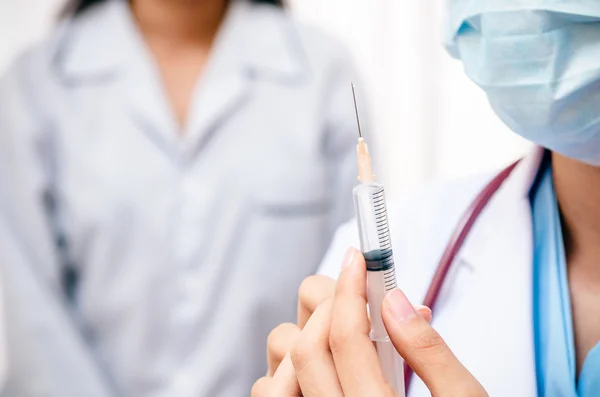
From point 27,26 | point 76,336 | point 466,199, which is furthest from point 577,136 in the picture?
point 27,26

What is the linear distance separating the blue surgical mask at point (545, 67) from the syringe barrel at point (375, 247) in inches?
6.1

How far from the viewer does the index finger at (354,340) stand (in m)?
0.46

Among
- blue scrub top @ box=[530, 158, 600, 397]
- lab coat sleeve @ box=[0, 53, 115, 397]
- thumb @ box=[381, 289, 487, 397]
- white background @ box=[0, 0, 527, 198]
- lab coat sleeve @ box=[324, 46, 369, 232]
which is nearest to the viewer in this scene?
thumb @ box=[381, 289, 487, 397]

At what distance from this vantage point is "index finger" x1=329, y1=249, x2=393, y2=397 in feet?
1.52

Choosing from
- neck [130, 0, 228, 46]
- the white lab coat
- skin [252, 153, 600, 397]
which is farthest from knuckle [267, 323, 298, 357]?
neck [130, 0, 228, 46]

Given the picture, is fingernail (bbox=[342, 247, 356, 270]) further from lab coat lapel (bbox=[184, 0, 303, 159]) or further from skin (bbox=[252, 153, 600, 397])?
lab coat lapel (bbox=[184, 0, 303, 159])

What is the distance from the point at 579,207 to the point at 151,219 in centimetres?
70

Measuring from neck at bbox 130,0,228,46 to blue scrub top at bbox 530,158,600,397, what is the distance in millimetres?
781

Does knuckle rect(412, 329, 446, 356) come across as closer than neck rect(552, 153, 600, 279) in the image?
Yes

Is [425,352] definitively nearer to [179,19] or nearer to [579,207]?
[579,207]

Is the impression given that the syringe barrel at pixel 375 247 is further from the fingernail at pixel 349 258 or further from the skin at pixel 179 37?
the skin at pixel 179 37

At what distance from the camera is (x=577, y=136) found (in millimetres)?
546

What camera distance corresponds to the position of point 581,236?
0.66 metres

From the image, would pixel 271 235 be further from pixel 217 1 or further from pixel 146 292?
pixel 217 1
